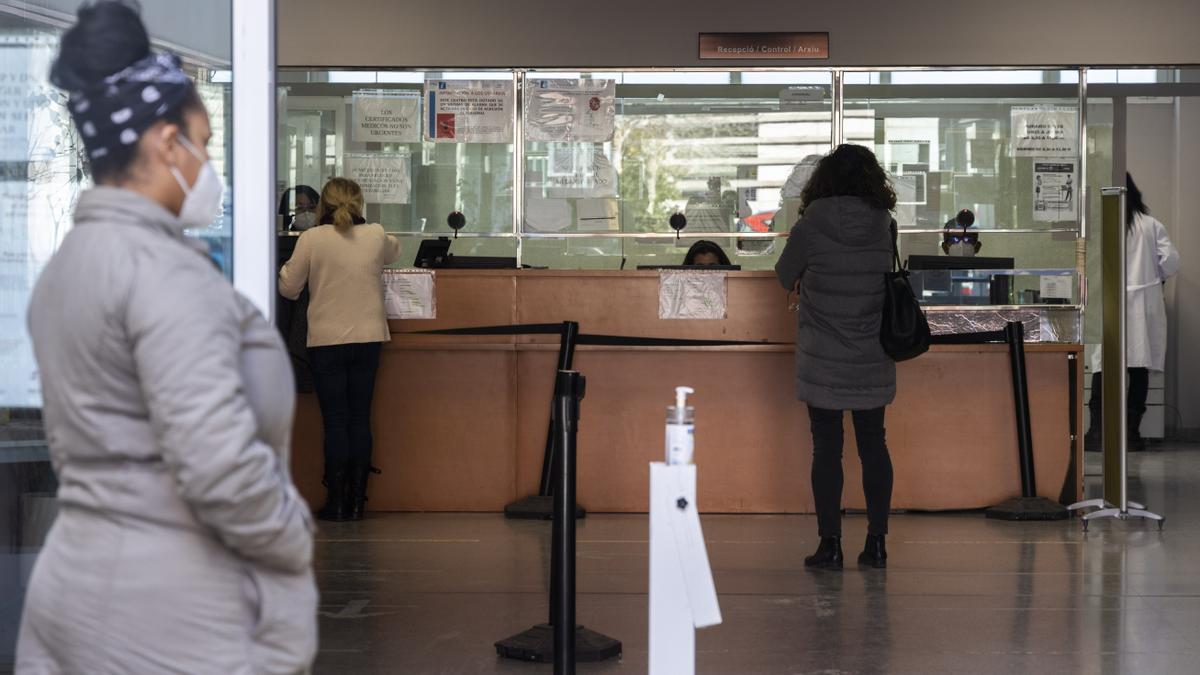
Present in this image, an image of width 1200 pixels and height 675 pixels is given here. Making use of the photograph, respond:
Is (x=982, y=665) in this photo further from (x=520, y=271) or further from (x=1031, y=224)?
(x=1031, y=224)

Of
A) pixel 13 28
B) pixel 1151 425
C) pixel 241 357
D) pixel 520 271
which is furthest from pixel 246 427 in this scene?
pixel 1151 425

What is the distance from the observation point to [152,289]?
1539 mm

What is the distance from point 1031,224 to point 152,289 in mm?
6511

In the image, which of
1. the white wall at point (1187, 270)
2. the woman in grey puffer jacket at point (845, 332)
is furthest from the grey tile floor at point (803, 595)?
the white wall at point (1187, 270)

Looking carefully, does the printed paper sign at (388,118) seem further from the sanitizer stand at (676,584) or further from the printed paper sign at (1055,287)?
the sanitizer stand at (676,584)

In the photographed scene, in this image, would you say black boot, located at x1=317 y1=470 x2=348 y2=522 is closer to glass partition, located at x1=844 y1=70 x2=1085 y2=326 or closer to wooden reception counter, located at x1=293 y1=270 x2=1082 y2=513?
wooden reception counter, located at x1=293 y1=270 x2=1082 y2=513

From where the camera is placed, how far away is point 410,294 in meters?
6.48

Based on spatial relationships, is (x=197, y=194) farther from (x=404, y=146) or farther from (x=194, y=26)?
(x=404, y=146)

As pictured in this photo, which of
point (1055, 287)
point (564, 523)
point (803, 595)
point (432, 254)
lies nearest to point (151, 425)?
point (564, 523)

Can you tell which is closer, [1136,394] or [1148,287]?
[1148,287]

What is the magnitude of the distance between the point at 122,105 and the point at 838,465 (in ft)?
12.4

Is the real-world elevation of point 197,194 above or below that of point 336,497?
above

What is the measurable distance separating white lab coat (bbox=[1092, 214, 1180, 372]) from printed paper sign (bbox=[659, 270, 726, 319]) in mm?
4064

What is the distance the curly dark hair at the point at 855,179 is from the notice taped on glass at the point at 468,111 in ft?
8.96
